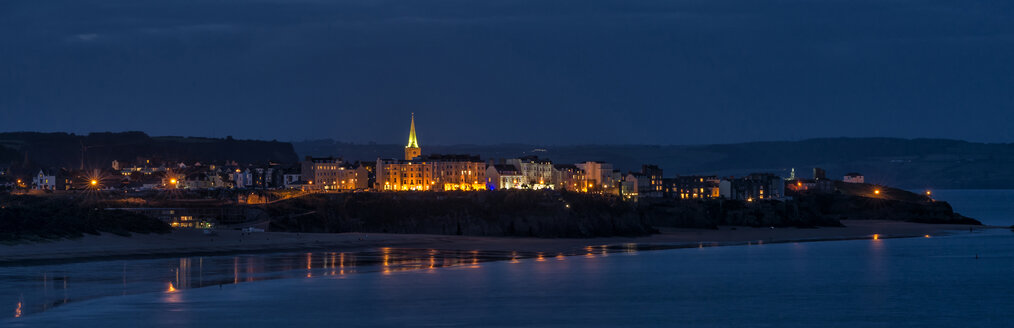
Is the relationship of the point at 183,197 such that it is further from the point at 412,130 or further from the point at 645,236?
the point at 412,130

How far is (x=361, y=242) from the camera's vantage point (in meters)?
52.8

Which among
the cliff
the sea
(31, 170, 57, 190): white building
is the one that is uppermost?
(31, 170, 57, 190): white building

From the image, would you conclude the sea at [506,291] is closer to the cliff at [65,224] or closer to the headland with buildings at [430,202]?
the cliff at [65,224]

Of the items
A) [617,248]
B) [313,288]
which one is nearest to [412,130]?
[617,248]

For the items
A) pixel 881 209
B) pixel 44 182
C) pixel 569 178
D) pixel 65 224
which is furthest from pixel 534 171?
pixel 65 224

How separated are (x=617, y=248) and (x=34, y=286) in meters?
Result: 31.0

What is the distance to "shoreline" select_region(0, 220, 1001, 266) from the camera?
41375 millimetres

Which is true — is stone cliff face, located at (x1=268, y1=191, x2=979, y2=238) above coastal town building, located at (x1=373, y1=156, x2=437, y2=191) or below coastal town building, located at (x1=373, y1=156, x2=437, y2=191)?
below

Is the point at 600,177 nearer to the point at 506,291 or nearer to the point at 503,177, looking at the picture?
the point at 503,177

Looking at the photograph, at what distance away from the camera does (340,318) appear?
89.2 feet

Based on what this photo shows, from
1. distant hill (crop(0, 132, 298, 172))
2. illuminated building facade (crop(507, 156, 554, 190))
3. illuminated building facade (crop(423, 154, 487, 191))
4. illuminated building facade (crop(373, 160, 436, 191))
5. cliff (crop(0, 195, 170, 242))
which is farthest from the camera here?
distant hill (crop(0, 132, 298, 172))

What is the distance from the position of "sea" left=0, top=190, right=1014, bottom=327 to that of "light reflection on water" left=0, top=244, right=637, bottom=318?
0.20 ft

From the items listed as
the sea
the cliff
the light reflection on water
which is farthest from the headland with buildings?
the sea

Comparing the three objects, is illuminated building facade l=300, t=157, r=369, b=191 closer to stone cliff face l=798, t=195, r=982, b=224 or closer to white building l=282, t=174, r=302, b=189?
white building l=282, t=174, r=302, b=189
